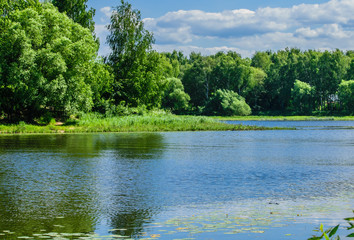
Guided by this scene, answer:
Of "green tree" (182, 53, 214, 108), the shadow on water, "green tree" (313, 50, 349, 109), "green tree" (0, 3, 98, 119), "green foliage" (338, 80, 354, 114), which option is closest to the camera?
the shadow on water

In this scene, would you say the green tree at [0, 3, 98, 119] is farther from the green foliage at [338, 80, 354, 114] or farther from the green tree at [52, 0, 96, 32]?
the green foliage at [338, 80, 354, 114]

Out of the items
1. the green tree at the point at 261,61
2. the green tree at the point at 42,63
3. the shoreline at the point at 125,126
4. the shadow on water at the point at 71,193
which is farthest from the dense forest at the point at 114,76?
the green tree at the point at 261,61

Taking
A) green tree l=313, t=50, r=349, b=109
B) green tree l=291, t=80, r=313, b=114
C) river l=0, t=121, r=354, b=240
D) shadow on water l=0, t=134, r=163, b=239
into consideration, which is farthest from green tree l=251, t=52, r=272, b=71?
shadow on water l=0, t=134, r=163, b=239

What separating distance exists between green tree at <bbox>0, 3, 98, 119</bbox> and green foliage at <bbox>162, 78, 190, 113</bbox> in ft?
214

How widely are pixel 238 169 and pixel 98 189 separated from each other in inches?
328

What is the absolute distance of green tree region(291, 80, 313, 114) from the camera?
122 m

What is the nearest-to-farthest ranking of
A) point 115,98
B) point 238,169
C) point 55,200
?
point 55,200 < point 238,169 < point 115,98

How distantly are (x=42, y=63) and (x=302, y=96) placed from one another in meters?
84.9

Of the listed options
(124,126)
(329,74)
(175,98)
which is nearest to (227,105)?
(175,98)

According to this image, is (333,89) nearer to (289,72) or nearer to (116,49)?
(289,72)

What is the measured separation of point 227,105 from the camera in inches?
4749

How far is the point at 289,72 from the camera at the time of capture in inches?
5177

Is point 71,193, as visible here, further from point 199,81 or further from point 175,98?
point 199,81

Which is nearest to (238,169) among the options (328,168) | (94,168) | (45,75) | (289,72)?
(328,168)
